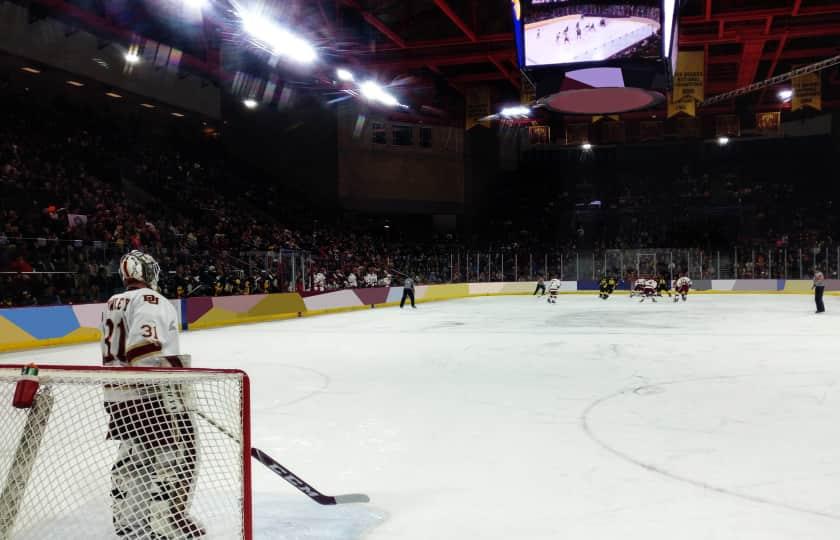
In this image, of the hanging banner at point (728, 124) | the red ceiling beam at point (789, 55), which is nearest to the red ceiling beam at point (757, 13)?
the red ceiling beam at point (789, 55)

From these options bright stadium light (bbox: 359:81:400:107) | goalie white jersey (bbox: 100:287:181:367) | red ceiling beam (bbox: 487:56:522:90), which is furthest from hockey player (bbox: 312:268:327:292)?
goalie white jersey (bbox: 100:287:181:367)

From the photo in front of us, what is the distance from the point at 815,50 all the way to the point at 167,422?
75.9 feet

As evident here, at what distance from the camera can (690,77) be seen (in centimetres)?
1744

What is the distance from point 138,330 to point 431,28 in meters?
17.3

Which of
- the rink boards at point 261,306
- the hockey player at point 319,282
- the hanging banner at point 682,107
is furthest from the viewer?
the hockey player at point 319,282

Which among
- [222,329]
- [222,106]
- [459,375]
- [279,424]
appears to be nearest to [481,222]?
[222,106]

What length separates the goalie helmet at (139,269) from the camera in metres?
2.96

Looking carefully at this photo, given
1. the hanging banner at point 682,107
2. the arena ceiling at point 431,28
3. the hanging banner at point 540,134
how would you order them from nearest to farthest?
the arena ceiling at point 431,28, the hanging banner at point 682,107, the hanging banner at point 540,134

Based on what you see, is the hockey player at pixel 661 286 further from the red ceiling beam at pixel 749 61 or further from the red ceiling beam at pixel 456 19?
the red ceiling beam at pixel 456 19

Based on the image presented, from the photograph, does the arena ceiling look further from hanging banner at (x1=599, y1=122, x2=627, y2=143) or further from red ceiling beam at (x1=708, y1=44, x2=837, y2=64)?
hanging banner at (x1=599, y1=122, x2=627, y2=143)

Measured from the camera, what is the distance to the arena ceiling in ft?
52.4

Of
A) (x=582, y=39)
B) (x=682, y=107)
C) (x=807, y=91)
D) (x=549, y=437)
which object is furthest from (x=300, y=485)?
(x=807, y=91)

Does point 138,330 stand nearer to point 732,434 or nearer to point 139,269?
point 139,269

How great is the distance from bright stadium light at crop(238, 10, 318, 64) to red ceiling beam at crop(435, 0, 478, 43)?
338 cm
